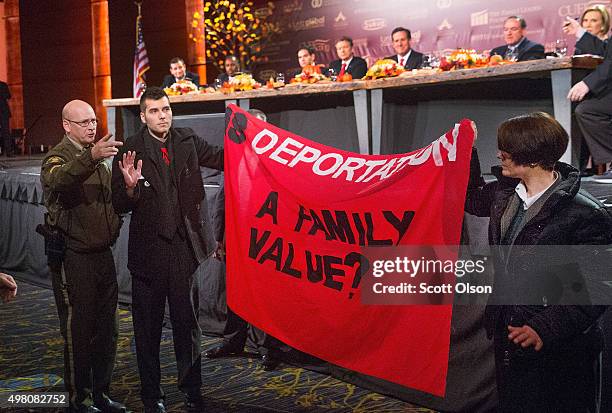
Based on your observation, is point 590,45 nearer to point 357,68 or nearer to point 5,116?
point 357,68

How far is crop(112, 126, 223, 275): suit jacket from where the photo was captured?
12.6 ft

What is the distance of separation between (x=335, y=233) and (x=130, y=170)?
3.50 feet

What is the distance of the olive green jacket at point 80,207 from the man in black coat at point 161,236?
158 millimetres

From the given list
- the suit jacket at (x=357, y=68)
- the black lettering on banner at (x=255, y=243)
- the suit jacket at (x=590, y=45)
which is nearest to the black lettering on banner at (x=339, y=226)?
the black lettering on banner at (x=255, y=243)

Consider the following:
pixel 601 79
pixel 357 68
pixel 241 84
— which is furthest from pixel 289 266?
pixel 357 68

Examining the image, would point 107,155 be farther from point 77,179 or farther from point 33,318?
point 33,318

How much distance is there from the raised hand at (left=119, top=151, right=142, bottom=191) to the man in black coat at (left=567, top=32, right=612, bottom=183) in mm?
3463

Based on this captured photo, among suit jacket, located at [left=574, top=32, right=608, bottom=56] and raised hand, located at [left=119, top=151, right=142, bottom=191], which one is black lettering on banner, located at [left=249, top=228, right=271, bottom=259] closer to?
raised hand, located at [left=119, top=151, right=142, bottom=191]

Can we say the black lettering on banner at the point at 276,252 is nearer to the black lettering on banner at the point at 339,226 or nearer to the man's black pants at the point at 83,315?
the black lettering on banner at the point at 339,226

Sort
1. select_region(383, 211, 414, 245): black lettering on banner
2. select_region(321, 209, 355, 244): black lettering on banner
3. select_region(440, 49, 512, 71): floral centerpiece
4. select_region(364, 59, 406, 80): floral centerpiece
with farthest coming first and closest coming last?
select_region(364, 59, 406, 80): floral centerpiece → select_region(440, 49, 512, 71): floral centerpiece → select_region(321, 209, 355, 244): black lettering on banner → select_region(383, 211, 414, 245): black lettering on banner

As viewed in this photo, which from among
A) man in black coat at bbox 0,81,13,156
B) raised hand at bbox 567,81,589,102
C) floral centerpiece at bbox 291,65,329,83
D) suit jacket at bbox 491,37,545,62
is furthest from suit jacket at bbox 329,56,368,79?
man in black coat at bbox 0,81,13,156

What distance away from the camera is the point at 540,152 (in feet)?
8.10

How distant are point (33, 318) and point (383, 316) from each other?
12.5 feet

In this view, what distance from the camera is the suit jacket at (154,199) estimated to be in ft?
12.6
